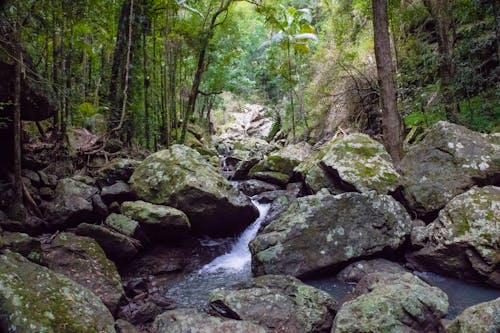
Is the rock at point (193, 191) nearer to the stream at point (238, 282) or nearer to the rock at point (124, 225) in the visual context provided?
the stream at point (238, 282)

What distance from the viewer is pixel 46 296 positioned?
3354 millimetres

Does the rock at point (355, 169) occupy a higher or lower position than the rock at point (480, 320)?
higher

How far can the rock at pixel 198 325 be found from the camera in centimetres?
357

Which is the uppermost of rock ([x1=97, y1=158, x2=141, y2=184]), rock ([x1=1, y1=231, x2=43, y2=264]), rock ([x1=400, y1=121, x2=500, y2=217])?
rock ([x1=400, y1=121, x2=500, y2=217])

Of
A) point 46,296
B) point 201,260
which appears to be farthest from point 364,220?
point 46,296

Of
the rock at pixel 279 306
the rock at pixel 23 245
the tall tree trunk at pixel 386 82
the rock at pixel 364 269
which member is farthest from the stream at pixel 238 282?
the tall tree trunk at pixel 386 82

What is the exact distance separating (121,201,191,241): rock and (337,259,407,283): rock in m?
2.84

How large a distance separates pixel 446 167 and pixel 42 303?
6542 millimetres

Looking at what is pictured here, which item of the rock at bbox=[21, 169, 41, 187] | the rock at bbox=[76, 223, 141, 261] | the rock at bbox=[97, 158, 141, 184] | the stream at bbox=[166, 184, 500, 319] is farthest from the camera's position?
the rock at bbox=[97, 158, 141, 184]

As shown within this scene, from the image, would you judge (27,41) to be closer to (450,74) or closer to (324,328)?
(324,328)

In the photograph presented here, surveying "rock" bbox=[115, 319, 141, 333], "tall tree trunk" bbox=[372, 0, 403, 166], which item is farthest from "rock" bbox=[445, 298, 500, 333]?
"tall tree trunk" bbox=[372, 0, 403, 166]

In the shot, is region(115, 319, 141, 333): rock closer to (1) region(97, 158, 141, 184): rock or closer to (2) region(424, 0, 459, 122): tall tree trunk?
(1) region(97, 158, 141, 184): rock

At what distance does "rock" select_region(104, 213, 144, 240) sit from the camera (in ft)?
19.7

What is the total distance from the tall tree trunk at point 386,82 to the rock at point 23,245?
699cm
